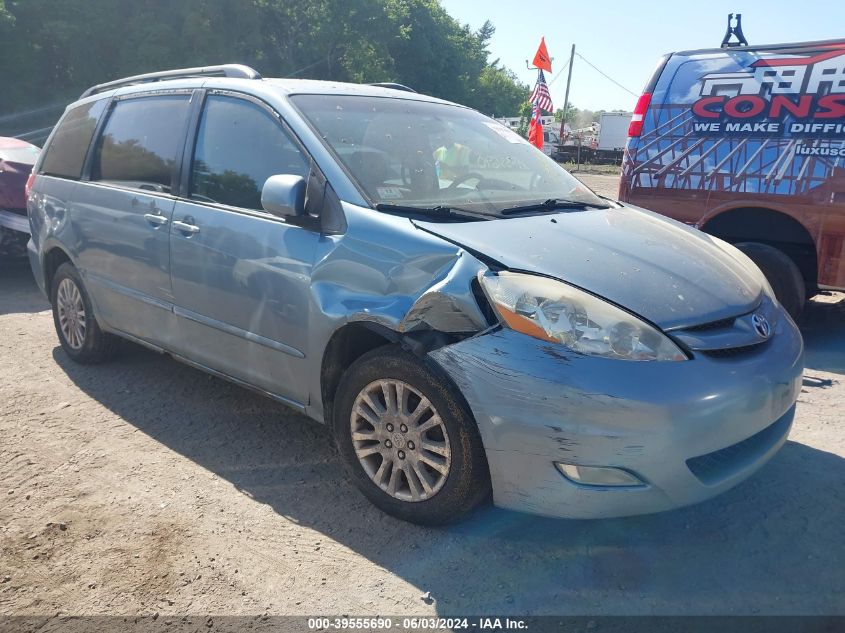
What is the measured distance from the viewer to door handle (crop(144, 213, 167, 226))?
148 inches

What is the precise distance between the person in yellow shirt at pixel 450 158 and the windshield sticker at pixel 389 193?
34 centimetres

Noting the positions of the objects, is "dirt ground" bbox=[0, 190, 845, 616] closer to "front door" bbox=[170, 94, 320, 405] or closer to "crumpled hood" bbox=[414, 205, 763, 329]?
"front door" bbox=[170, 94, 320, 405]

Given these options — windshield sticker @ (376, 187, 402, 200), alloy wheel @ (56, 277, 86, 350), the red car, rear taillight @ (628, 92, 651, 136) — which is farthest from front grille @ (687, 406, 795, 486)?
the red car

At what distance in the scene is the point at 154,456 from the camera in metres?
3.51

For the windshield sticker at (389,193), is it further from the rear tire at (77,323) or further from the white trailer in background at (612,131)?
the white trailer in background at (612,131)

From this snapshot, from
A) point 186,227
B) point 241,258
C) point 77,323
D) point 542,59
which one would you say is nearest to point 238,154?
point 186,227

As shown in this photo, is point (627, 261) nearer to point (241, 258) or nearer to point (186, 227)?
point (241, 258)

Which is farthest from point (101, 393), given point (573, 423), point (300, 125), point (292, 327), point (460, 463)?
point (573, 423)

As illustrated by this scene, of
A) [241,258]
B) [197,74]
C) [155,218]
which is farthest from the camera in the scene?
[197,74]

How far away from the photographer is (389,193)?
3.07m

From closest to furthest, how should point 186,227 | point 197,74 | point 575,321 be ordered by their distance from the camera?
point 575,321, point 186,227, point 197,74

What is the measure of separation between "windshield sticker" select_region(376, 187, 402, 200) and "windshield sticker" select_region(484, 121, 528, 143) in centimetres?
119

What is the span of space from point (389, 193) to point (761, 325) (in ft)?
5.41

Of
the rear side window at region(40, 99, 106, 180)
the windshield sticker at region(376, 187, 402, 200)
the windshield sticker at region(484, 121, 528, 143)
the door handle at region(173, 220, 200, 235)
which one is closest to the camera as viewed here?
the windshield sticker at region(376, 187, 402, 200)
